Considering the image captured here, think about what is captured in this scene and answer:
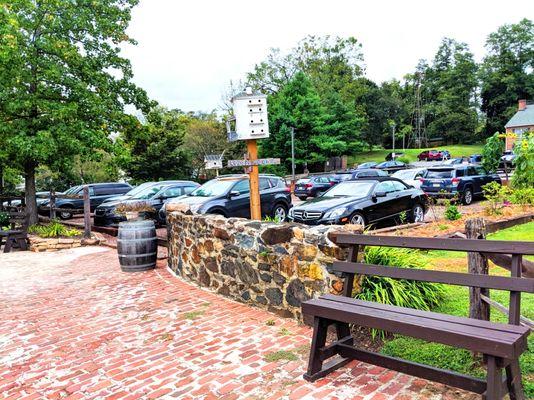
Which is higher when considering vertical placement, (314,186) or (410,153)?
(410,153)

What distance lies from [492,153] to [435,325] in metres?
20.2

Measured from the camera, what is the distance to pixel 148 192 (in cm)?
1495

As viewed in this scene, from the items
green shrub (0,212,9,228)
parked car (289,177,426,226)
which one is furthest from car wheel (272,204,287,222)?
green shrub (0,212,9,228)

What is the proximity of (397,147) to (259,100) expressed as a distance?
6288cm

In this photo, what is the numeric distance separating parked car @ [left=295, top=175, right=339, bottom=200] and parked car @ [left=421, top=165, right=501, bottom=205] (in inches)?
272

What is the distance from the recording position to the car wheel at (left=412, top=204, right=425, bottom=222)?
37.5 feet

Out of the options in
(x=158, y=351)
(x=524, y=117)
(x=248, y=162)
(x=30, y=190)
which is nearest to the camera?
(x=158, y=351)

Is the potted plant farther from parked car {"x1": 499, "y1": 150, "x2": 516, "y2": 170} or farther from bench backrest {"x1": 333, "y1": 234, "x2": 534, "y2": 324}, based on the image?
parked car {"x1": 499, "y1": 150, "x2": 516, "y2": 170}

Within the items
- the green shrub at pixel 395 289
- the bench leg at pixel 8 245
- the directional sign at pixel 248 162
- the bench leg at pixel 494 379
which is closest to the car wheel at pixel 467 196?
the directional sign at pixel 248 162

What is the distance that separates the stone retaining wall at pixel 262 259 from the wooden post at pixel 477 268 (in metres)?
1.16

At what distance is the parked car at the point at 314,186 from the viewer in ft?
76.3

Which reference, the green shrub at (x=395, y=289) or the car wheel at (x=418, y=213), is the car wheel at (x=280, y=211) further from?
the green shrub at (x=395, y=289)

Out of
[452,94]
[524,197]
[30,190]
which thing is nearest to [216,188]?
[30,190]

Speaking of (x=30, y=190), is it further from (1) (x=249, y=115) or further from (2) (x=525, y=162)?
(2) (x=525, y=162)
